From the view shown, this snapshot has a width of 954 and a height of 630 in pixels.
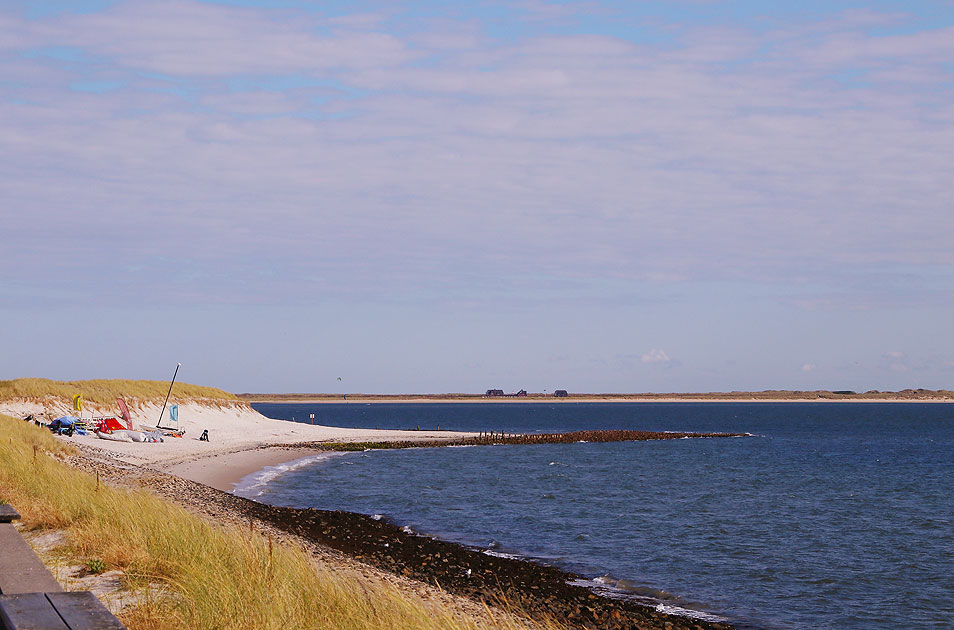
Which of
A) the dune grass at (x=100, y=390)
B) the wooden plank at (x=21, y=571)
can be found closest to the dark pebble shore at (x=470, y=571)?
the wooden plank at (x=21, y=571)

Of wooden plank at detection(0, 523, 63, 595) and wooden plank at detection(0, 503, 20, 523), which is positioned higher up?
wooden plank at detection(0, 503, 20, 523)

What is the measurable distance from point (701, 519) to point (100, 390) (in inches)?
2532

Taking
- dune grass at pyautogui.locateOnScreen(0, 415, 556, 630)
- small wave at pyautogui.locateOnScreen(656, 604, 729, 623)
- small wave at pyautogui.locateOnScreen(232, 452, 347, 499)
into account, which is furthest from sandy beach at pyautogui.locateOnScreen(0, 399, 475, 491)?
dune grass at pyautogui.locateOnScreen(0, 415, 556, 630)

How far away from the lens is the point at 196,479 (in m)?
46.2

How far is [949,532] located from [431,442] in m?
61.3

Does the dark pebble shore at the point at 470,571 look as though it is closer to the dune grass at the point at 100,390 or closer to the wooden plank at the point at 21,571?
the wooden plank at the point at 21,571

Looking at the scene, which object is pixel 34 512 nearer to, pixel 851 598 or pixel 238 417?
pixel 851 598

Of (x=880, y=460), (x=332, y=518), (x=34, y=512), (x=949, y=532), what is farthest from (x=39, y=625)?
(x=880, y=460)

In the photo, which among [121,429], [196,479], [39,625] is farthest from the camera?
[121,429]

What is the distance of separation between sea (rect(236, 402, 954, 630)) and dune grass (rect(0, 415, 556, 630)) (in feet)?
41.0

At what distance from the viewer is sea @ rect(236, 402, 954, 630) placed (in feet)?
77.0

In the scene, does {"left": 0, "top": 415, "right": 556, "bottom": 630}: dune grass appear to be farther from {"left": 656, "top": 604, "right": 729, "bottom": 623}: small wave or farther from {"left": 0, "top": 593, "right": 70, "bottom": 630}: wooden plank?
{"left": 656, "top": 604, "right": 729, "bottom": 623}: small wave

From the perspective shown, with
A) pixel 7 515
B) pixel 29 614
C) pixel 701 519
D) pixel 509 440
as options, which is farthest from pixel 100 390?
pixel 29 614

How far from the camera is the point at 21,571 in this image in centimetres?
940
